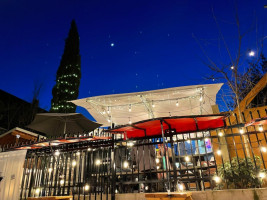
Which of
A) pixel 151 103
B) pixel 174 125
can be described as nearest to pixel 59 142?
pixel 174 125

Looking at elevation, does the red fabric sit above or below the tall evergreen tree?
below

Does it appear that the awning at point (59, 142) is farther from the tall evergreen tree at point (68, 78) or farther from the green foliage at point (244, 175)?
the tall evergreen tree at point (68, 78)

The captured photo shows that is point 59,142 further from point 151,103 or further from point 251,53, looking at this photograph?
point 251,53

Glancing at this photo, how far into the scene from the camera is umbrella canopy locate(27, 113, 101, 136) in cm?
729

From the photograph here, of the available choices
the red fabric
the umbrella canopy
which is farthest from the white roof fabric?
the red fabric

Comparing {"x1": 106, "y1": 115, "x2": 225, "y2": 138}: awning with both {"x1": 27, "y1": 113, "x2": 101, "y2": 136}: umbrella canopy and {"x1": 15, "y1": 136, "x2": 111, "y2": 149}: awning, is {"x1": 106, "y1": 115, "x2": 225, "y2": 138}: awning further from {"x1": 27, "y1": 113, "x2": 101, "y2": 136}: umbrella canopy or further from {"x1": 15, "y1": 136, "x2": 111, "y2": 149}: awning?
{"x1": 27, "y1": 113, "x2": 101, "y2": 136}: umbrella canopy

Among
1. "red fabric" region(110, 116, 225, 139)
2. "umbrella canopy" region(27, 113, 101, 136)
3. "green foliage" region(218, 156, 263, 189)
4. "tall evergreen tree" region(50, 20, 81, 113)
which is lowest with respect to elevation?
"green foliage" region(218, 156, 263, 189)

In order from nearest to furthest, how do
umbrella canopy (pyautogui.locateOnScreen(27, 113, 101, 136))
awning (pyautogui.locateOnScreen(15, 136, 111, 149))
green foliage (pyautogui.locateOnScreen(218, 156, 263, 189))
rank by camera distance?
1. green foliage (pyautogui.locateOnScreen(218, 156, 263, 189))
2. awning (pyautogui.locateOnScreen(15, 136, 111, 149))
3. umbrella canopy (pyautogui.locateOnScreen(27, 113, 101, 136))

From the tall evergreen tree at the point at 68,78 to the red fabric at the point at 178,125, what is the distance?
1472cm

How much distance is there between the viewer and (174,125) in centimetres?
411

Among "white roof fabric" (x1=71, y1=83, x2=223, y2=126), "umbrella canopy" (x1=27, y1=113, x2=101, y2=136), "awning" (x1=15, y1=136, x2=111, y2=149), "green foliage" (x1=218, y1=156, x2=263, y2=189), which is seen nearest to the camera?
"green foliage" (x1=218, y1=156, x2=263, y2=189)

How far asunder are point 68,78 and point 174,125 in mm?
18265

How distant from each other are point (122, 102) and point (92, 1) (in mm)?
47308

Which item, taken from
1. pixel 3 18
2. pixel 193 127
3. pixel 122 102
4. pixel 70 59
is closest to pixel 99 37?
pixel 3 18
